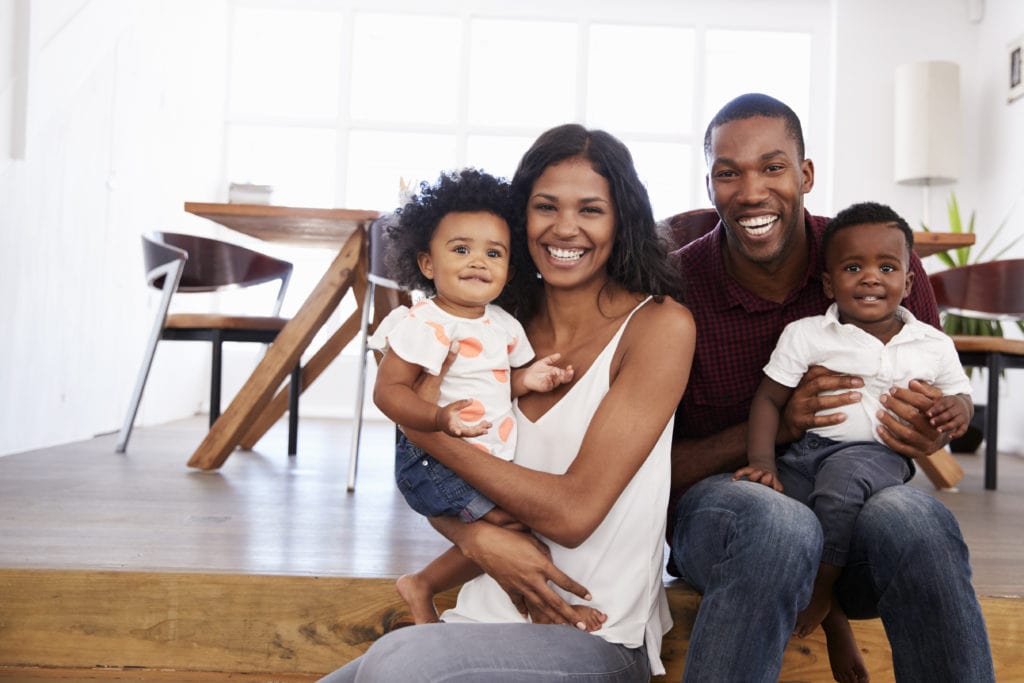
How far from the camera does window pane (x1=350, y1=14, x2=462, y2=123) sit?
6789mm

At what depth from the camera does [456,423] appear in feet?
4.26

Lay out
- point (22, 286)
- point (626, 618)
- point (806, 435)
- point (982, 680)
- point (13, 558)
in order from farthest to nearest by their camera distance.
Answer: point (22, 286) → point (13, 558) → point (806, 435) → point (626, 618) → point (982, 680)

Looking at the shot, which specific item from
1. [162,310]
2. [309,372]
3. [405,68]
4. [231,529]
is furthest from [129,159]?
[231,529]

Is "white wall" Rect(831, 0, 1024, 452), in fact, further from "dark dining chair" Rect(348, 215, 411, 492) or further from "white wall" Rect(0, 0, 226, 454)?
"white wall" Rect(0, 0, 226, 454)

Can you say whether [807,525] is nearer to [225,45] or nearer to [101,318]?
[101,318]

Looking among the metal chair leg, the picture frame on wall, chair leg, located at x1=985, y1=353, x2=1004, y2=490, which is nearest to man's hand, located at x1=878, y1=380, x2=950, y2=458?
chair leg, located at x1=985, y1=353, x2=1004, y2=490

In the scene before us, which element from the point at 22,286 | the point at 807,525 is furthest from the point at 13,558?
the point at 22,286

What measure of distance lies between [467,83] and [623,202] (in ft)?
18.2

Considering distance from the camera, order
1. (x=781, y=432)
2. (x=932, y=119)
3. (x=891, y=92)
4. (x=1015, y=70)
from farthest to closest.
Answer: (x=891, y=92)
(x=932, y=119)
(x=1015, y=70)
(x=781, y=432)

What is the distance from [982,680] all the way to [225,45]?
6.70 metres

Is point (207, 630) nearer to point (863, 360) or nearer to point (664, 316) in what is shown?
point (664, 316)

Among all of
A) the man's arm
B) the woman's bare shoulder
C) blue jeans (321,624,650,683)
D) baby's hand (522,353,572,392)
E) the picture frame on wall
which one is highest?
the picture frame on wall

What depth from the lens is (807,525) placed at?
4.21 feet

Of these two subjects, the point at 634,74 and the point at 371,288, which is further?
the point at 634,74
